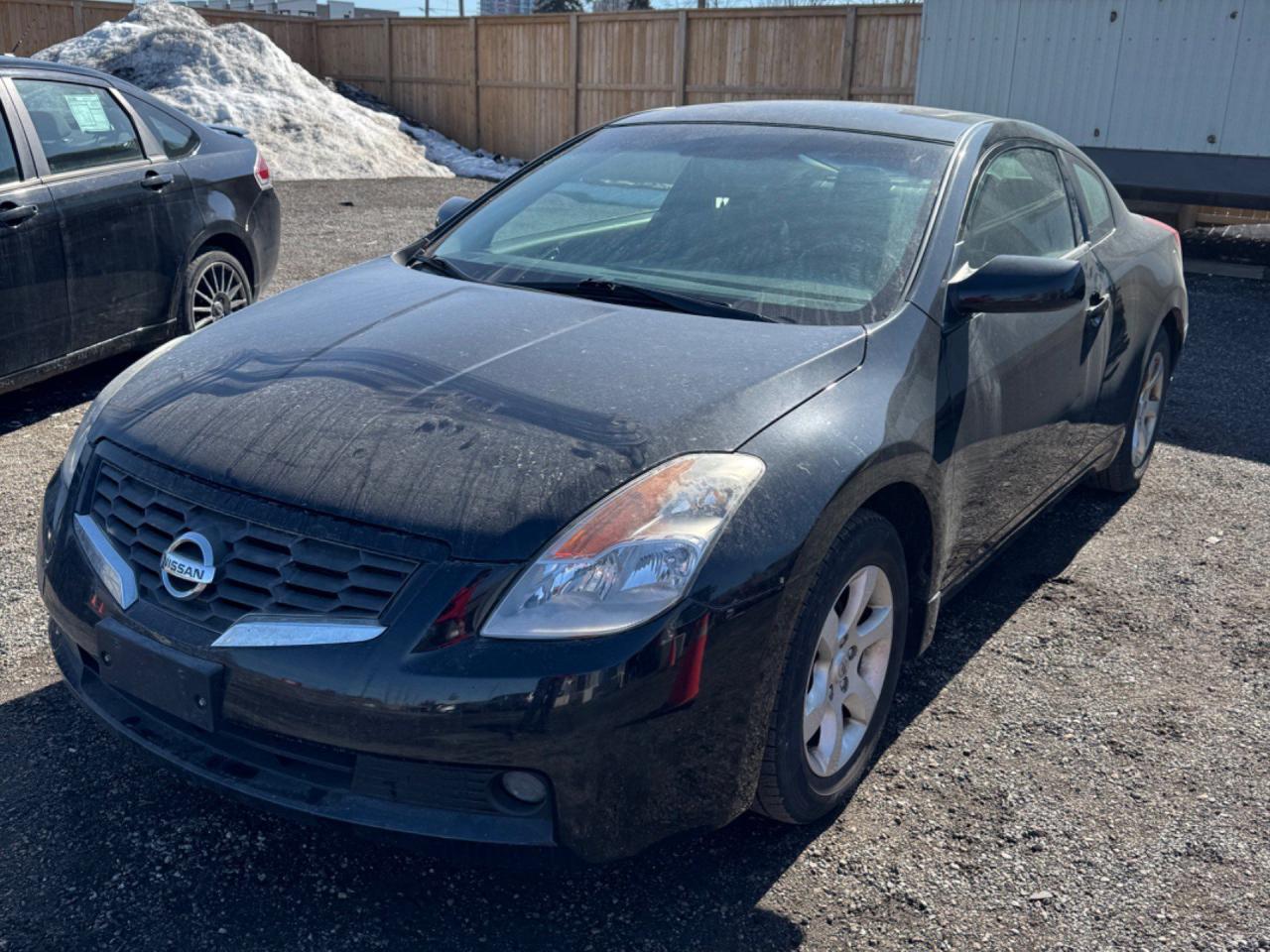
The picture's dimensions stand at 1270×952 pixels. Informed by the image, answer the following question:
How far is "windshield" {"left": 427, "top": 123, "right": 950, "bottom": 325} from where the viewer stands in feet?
10.6

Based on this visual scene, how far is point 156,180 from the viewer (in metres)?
6.13

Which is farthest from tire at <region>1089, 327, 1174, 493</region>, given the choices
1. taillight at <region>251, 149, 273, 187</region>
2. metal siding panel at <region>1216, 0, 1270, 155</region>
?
metal siding panel at <region>1216, 0, 1270, 155</region>

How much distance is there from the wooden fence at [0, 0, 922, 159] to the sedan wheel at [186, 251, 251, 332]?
11.8m

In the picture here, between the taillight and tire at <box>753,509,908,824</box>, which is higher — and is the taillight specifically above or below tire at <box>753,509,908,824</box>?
above

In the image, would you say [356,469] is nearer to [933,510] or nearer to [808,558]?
[808,558]

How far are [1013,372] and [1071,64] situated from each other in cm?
952

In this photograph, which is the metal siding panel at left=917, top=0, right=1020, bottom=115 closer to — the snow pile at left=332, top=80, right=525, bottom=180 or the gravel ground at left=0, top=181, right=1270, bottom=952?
the snow pile at left=332, top=80, right=525, bottom=180

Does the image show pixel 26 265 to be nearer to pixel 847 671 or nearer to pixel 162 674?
pixel 162 674

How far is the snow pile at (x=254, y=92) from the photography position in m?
18.6

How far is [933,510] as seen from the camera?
3033 millimetres

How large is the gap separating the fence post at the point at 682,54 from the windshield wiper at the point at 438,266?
15988 millimetres

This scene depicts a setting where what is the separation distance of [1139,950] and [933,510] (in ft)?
3.62

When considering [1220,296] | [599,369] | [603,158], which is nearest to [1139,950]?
[599,369]

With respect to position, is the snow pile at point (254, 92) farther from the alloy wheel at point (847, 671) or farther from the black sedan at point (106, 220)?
the alloy wheel at point (847, 671)
